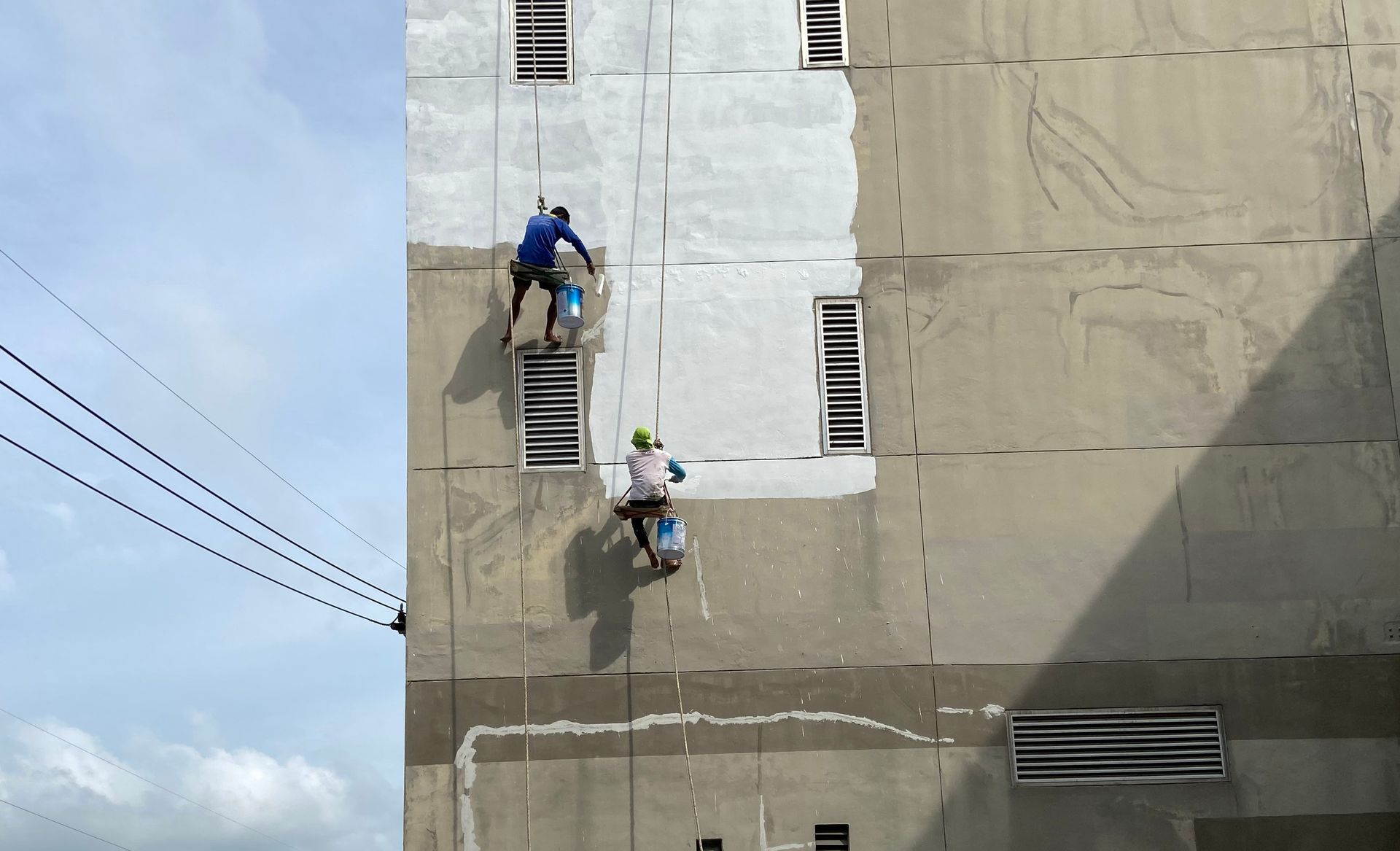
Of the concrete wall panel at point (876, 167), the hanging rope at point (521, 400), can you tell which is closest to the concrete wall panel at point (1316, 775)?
the hanging rope at point (521, 400)

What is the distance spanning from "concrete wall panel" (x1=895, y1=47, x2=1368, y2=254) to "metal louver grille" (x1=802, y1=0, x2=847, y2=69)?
2.45 feet

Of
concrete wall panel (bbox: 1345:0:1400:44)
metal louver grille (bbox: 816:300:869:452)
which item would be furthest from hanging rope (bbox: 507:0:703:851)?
concrete wall panel (bbox: 1345:0:1400:44)

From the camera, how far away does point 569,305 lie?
15.4 meters

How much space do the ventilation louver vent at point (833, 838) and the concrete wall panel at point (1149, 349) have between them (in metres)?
3.87

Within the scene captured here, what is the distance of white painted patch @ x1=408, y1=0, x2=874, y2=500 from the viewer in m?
15.9

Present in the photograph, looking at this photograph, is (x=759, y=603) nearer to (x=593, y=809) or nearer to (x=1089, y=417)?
(x=593, y=809)

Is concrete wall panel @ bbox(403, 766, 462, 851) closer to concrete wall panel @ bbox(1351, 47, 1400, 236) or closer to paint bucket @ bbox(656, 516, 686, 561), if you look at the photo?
paint bucket @ bbox(656, 516, 686, 561)

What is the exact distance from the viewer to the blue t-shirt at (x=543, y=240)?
50.8ft

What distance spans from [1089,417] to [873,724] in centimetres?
384

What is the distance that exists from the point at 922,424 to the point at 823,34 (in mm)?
4429

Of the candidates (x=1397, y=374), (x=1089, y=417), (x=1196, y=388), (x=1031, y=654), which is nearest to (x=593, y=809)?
(x=1031, y=654)

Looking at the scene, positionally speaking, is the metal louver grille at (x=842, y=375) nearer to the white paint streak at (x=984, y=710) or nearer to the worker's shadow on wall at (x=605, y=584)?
the worker's shadow on wall at (x=605, y=584)

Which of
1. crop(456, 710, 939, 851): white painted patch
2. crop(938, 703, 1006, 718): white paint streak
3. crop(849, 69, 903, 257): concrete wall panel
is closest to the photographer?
crop(456, 710, 939, 851): white painted patch

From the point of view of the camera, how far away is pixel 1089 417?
1584cm
